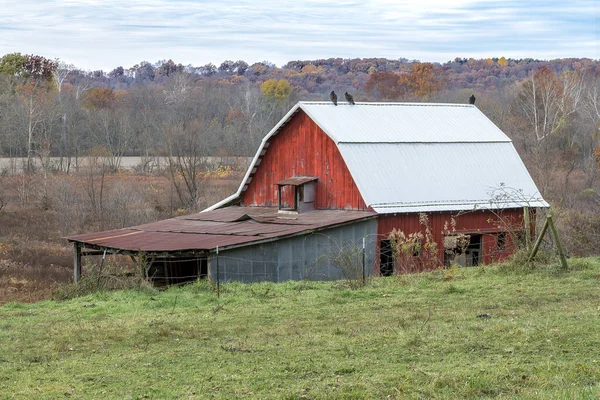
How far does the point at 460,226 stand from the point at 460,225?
0.11 feet

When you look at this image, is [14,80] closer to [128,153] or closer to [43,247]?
[128,153]

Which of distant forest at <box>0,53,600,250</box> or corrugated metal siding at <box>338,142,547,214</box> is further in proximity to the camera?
distant forest at <box>0,53,600,250</box>

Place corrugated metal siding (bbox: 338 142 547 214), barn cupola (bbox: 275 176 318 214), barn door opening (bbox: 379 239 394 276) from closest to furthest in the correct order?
barn door opening (bbox: 379 239 394 276)
corrugated metal siding (bbox: 338 142 547 214)
barn cupola (bbox: 275 176 318 214)

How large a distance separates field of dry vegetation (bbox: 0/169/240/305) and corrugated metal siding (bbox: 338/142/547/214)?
1133 cm

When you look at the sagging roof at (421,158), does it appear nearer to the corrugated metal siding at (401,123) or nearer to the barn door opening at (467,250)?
the corrugated metal siding at (401,123)

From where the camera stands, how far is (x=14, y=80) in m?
84.8

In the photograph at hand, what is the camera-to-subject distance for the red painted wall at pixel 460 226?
86.3 feet

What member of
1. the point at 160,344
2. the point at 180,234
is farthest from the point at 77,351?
the point at 180,234

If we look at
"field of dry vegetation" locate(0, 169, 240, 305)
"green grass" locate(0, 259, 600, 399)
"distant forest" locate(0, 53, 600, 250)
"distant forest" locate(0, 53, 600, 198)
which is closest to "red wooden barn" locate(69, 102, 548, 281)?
"distant forest" locate(0, 53, 600, 250)

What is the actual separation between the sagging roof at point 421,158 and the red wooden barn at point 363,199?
0.13 ft

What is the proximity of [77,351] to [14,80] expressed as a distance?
3080 inches

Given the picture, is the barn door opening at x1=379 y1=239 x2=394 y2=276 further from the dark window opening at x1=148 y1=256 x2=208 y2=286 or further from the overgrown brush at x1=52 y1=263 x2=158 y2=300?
the overgrown brush at x1=52 y1=263 x2=158 y2=300

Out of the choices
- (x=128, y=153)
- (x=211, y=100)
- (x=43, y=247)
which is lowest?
(x=43, y=247)

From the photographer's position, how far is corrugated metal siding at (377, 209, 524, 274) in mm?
26297
